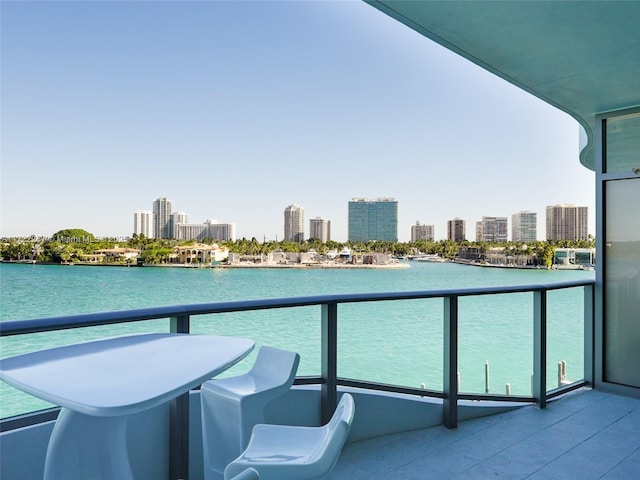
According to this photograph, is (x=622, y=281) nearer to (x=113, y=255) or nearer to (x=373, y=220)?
(x=113, y=255)

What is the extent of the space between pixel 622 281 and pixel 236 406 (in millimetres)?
4584

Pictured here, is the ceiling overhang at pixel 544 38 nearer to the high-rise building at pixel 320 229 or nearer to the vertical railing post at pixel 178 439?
the vertical railing post at pixel 178 439

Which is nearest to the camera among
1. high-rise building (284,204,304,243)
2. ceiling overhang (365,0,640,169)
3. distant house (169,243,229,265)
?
ceiling overhang (365,0,640,169)

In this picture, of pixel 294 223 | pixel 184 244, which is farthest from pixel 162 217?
pixel 294 223

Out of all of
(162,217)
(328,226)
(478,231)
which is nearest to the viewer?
(478,231)

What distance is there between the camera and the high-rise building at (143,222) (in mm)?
37759

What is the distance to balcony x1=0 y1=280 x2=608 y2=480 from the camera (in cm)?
255

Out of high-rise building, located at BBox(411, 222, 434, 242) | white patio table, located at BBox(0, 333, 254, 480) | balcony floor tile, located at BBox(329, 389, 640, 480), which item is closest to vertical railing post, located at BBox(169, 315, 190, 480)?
white patio table, located at BBox(0, 333, 254, 480)

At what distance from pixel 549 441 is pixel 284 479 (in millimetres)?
2883

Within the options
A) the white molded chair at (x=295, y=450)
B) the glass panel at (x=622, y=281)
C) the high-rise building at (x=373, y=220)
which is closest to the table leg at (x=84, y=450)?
the white molded chair at (x=295, y=450)

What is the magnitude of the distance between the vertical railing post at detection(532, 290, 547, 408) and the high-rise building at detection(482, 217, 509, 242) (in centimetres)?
3106

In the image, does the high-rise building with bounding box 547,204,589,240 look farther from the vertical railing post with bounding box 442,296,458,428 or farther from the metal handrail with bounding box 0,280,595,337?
the metal handrail with bounding box 0,280,595,337

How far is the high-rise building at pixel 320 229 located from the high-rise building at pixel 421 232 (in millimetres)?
7029

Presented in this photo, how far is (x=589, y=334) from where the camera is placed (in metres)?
5.10
